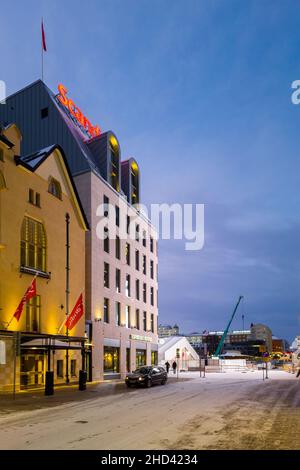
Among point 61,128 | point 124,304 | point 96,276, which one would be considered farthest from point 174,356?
point 61,128

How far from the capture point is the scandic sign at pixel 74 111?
2127 inches

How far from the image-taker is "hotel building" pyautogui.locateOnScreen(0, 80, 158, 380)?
45844mm

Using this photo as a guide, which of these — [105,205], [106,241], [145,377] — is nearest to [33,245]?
[145,377]

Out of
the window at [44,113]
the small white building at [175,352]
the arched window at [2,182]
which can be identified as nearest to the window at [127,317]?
the small white building at [175,352]

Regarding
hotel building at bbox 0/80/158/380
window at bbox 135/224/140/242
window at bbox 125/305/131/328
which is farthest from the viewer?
window at bbox 135/224/140/242

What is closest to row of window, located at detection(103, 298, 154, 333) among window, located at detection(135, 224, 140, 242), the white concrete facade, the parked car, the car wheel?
the white concrete facade

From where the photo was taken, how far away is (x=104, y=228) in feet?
159

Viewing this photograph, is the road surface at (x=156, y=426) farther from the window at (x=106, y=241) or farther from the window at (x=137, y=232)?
the window at (x=137, y=232)

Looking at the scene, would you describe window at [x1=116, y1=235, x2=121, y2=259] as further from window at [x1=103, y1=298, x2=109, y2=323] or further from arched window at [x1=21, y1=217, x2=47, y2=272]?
arched window at [x1=21, y1=217, x2=47, y2=272]

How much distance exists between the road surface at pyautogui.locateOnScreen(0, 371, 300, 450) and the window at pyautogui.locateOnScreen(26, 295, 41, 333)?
11.5 m

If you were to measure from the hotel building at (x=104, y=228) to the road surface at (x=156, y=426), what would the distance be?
2458cm

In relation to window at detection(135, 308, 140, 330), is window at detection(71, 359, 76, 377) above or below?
below

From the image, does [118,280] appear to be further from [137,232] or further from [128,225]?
[137,232]
